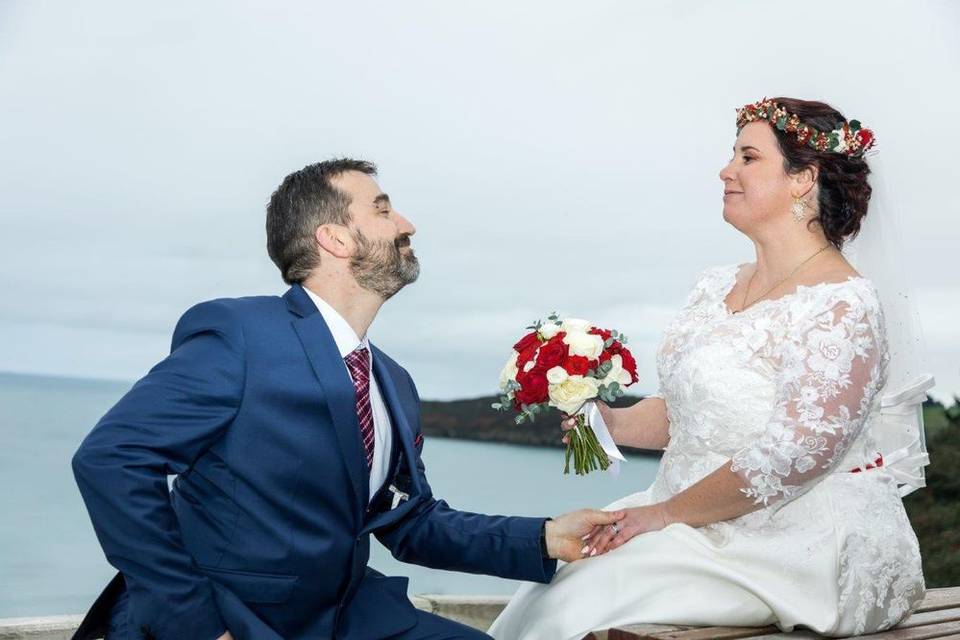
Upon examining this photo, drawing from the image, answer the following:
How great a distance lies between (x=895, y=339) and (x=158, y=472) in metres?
2.41

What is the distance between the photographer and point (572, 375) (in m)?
3.38

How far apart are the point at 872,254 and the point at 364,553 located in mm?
1993

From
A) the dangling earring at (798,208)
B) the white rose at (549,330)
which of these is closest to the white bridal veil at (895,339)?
the dangling earring at (798,208)

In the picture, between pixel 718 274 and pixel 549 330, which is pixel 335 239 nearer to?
pixel 549 330

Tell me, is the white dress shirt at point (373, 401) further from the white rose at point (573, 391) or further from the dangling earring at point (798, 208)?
the dangling earring at point (798, 208)

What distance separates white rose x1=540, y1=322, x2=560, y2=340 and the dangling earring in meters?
0.84

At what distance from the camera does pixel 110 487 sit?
8.07 ft

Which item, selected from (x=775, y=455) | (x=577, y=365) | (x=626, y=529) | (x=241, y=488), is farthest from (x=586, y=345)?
(x=241, y=488)

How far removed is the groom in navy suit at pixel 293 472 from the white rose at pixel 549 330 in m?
0.51

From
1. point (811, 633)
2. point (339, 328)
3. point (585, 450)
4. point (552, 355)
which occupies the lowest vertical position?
point (811, 633)

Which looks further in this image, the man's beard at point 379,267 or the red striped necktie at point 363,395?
the man's beard at point 379,267

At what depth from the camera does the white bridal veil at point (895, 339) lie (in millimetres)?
3480

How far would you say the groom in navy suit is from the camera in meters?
2.52

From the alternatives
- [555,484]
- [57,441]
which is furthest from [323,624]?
[57,441]
